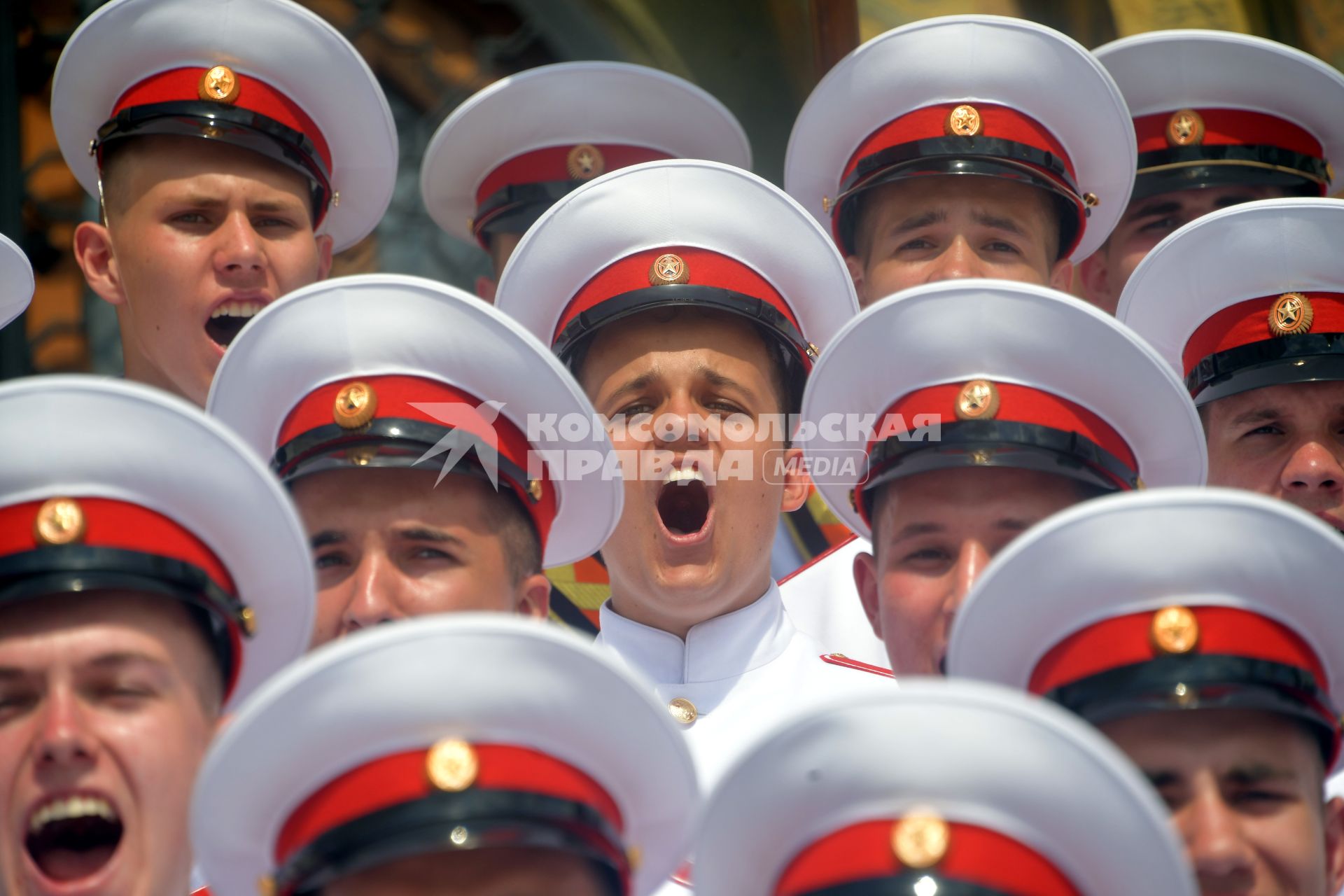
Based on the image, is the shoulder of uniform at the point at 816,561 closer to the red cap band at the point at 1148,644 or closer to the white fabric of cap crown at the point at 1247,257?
the white fabric of cap crown at the point at 1247,257

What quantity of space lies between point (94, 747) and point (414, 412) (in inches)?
32.7

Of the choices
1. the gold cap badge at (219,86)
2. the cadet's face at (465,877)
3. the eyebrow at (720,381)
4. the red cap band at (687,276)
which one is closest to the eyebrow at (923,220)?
the red cap band at (687,276)

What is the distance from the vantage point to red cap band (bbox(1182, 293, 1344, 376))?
4.03m

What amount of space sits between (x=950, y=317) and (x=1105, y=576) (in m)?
0.76

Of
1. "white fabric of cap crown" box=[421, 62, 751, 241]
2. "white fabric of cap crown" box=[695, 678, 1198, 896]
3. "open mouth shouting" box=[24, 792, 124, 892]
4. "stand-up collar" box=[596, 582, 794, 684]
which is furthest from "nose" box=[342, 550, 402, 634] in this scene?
"white fabric of cap crown" box=[421, 62, 751, 241]

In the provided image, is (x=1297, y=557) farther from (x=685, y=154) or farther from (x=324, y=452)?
(x=685, y=154)

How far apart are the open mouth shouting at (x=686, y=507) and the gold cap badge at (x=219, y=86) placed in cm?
131

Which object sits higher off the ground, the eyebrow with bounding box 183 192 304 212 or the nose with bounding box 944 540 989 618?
the eyebrow with bounding box 183 192 304 212

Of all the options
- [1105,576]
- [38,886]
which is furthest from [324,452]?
[1105,576]

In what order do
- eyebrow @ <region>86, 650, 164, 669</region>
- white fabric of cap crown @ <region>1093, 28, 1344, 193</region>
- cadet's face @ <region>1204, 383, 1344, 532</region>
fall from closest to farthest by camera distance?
eyebrow @ <region>86, 650, 164, 669</region>
cadet's face @ <region>1204, 383, 1344, 532</region>
white fabric of cap crown @ <region>1093, 28, 1344, 193</region>

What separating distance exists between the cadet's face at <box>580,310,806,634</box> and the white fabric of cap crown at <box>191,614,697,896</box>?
4.77 ft

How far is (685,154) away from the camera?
5.09 meters

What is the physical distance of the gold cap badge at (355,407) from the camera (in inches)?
133

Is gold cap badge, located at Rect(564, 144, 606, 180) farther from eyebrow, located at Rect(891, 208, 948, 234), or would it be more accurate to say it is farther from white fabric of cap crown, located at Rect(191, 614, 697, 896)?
white fabric of cap crown, located at Rect(191, 614, 697, 896)
